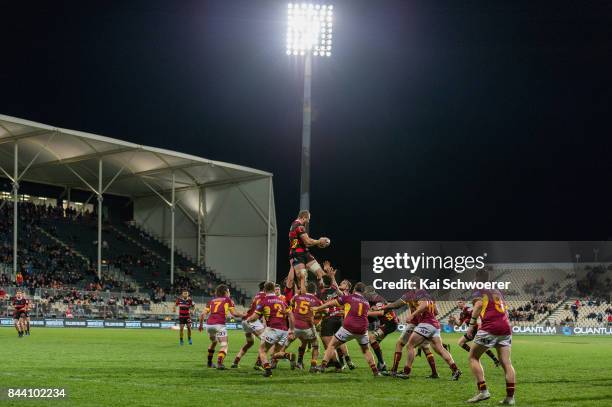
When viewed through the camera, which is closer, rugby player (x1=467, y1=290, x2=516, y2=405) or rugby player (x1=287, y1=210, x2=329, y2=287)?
rugby player (x1=467, y1=290, x2=516, y2=405)

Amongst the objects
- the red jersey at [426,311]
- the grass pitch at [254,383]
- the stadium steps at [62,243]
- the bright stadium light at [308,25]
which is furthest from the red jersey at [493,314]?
the stadium steps at [62,243]

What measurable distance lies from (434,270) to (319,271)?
137 feet

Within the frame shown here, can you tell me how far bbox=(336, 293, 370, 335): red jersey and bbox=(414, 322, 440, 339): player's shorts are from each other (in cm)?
109

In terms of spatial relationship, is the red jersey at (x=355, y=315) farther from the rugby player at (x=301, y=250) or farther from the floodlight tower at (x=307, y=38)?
the floodlight tower at (x=307, y=38)

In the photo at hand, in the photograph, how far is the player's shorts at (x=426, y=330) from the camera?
53.0 feet

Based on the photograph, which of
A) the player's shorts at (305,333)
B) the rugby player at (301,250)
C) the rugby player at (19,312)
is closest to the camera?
the rugby player at (301,250)

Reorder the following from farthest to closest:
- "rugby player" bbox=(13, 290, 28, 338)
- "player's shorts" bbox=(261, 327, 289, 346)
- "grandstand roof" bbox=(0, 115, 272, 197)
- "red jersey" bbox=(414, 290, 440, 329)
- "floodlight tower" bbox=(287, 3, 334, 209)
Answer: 1. "grandstand roof" bbox=(0, 115, 272, 197)
2. "rugby player" bbox=(13, 290, 28, 338)
3. "floodlight tower" bbox=(287, 3, 334, 209)
4. "player's shorts" bbox=(261, 327, 289, 346)
5. "red jersey" bbox=(414, 290, 440, 329)

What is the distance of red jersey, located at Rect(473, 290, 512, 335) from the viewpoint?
11977mm

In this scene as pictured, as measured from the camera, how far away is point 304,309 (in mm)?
17266

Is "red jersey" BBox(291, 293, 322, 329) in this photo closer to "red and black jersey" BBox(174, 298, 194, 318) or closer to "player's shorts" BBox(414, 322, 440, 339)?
"player's shorts" BBox(414, 322, 440, 339)

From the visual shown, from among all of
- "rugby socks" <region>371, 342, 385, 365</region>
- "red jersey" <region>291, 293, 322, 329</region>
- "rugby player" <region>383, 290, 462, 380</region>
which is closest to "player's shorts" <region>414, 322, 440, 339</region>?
"rugby player" <region>383, 290, 462, 380</region>

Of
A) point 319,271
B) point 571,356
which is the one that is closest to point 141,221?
point 571,356

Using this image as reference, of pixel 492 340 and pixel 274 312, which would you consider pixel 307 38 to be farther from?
pixel 492 340

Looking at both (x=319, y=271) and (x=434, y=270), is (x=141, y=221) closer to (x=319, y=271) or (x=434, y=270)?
(x=434, y=270)
